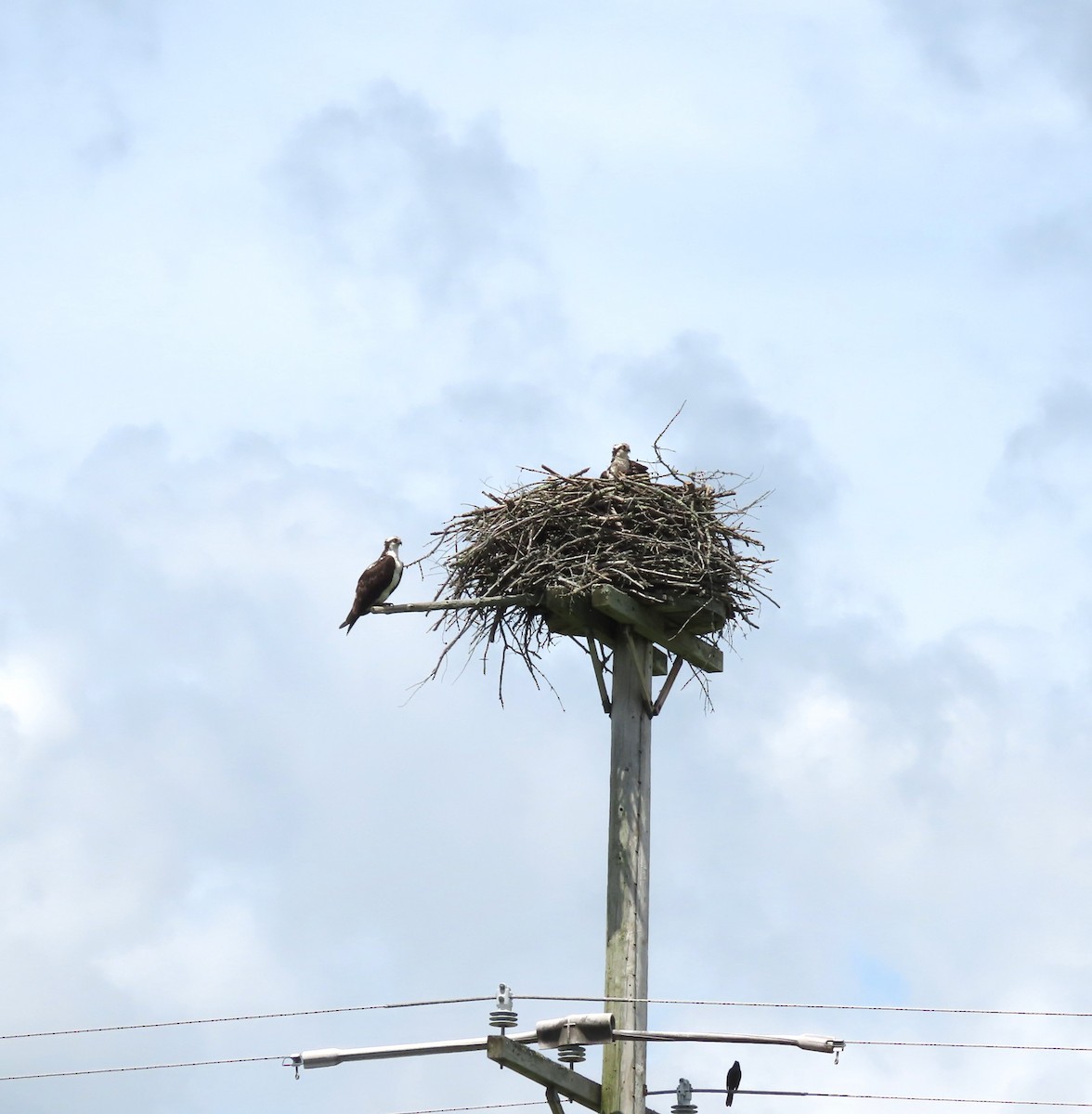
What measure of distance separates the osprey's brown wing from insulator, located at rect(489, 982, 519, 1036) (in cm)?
381

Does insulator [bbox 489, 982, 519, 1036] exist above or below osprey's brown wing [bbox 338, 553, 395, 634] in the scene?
below

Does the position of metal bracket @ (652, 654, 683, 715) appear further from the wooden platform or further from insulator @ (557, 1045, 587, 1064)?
insulator @ (557, 1045, 587, 1064)

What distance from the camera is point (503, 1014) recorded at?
9.88 metres

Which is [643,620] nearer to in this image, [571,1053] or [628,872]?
[628,872]

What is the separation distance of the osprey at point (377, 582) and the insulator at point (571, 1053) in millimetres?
4091

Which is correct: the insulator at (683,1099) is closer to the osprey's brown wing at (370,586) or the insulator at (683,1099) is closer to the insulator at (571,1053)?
the insulator at (571,1053)

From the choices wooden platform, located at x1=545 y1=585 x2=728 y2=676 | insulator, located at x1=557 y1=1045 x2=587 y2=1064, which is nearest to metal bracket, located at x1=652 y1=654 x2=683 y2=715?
wooden platform, located at x1=545 y1=585 x2=728 y2=676

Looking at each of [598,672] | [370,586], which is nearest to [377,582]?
[370,586]

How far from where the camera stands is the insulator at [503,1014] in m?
9.88

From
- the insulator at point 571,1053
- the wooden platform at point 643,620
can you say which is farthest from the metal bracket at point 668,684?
the insulator at point 571,1053

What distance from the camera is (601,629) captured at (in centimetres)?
1160

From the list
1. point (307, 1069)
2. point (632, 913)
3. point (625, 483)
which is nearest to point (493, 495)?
point (625, 483)

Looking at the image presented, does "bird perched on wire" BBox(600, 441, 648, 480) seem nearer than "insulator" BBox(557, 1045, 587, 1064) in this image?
No

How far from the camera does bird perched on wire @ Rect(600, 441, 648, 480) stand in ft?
41.5
